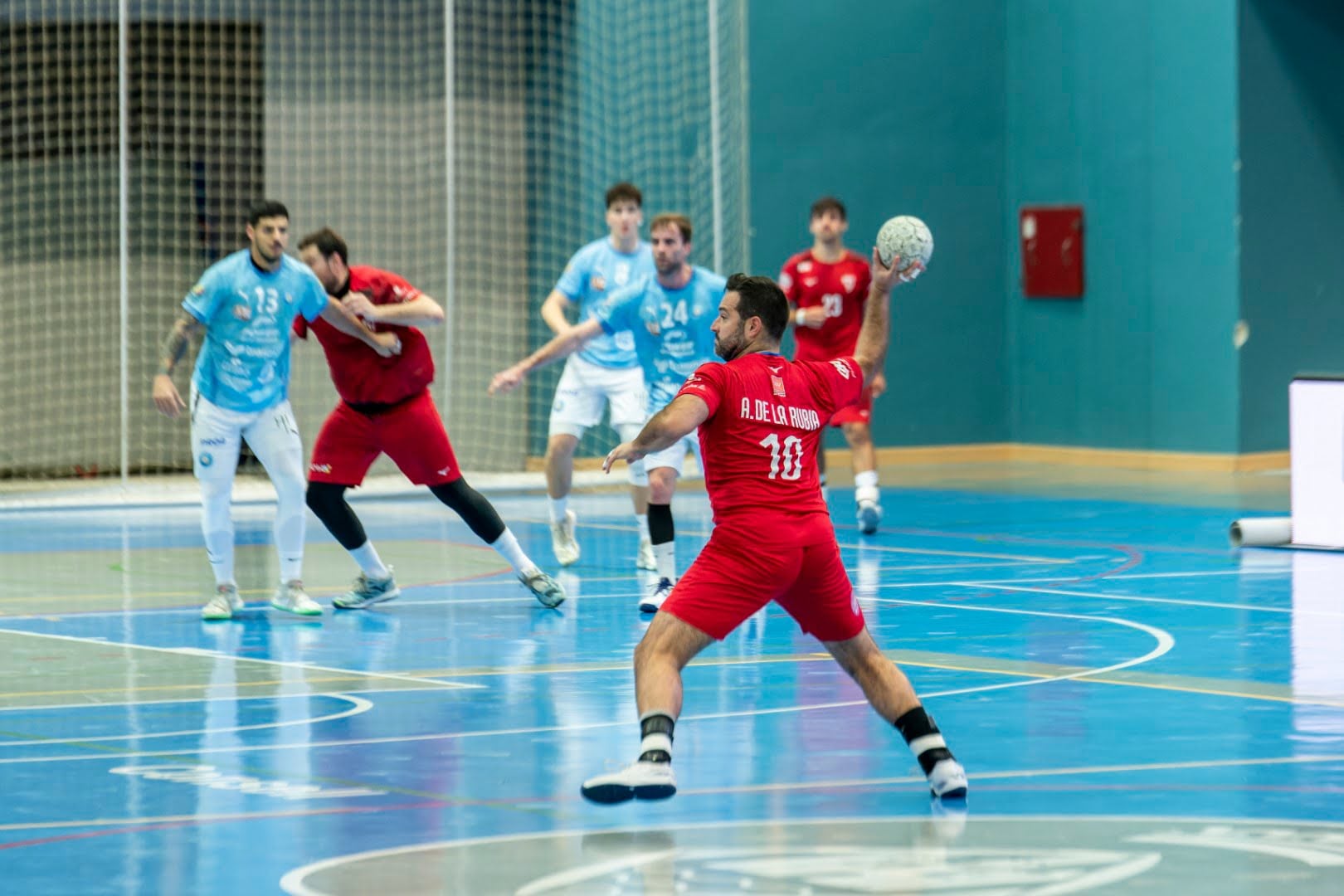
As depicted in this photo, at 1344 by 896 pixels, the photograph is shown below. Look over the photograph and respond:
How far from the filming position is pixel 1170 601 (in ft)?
40.3

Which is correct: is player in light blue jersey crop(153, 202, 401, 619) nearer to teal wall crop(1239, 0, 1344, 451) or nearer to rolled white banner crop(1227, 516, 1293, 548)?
rolled white banner crop(1227, 516, 1293, 548)

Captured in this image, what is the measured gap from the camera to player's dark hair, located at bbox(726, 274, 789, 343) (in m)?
7.38

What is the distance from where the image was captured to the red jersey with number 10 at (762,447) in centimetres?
724

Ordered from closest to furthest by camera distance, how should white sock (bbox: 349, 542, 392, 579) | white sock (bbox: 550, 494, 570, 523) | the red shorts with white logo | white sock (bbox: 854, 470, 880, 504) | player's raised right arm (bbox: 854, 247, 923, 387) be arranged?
player's raised right arm (bbox: 854, 247, 923, 387)
white sock (bbox: 349, 542, 392, 579)
white sock (bbox: 550, 494, 570, 523)
white sock (bbox: 854, 470, 880, 504)
the red shorts with white logo

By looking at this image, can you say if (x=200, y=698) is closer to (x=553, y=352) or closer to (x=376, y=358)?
(x=376, y=358)

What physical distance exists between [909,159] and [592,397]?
957 cm

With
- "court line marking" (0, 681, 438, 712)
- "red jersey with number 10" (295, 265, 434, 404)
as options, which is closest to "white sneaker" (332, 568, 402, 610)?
"red jersey with number 10" (295, 265, 434, 404)

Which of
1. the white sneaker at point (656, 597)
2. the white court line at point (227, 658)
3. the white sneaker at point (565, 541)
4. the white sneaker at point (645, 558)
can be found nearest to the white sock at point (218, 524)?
the white court line at point (227, 658)

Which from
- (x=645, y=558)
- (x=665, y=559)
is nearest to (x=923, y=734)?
(x=665, y=559)

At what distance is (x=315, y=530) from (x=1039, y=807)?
11.5 m

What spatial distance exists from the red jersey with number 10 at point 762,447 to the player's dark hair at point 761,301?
0.13 metres

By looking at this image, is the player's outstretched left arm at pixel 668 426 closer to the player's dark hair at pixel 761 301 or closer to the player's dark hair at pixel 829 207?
the player's dark hair at pixel 761 301

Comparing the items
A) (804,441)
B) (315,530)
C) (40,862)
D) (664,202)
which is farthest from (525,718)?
(664,202)

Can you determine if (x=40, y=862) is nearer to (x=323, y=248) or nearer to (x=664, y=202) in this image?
(x=323, y=248)
